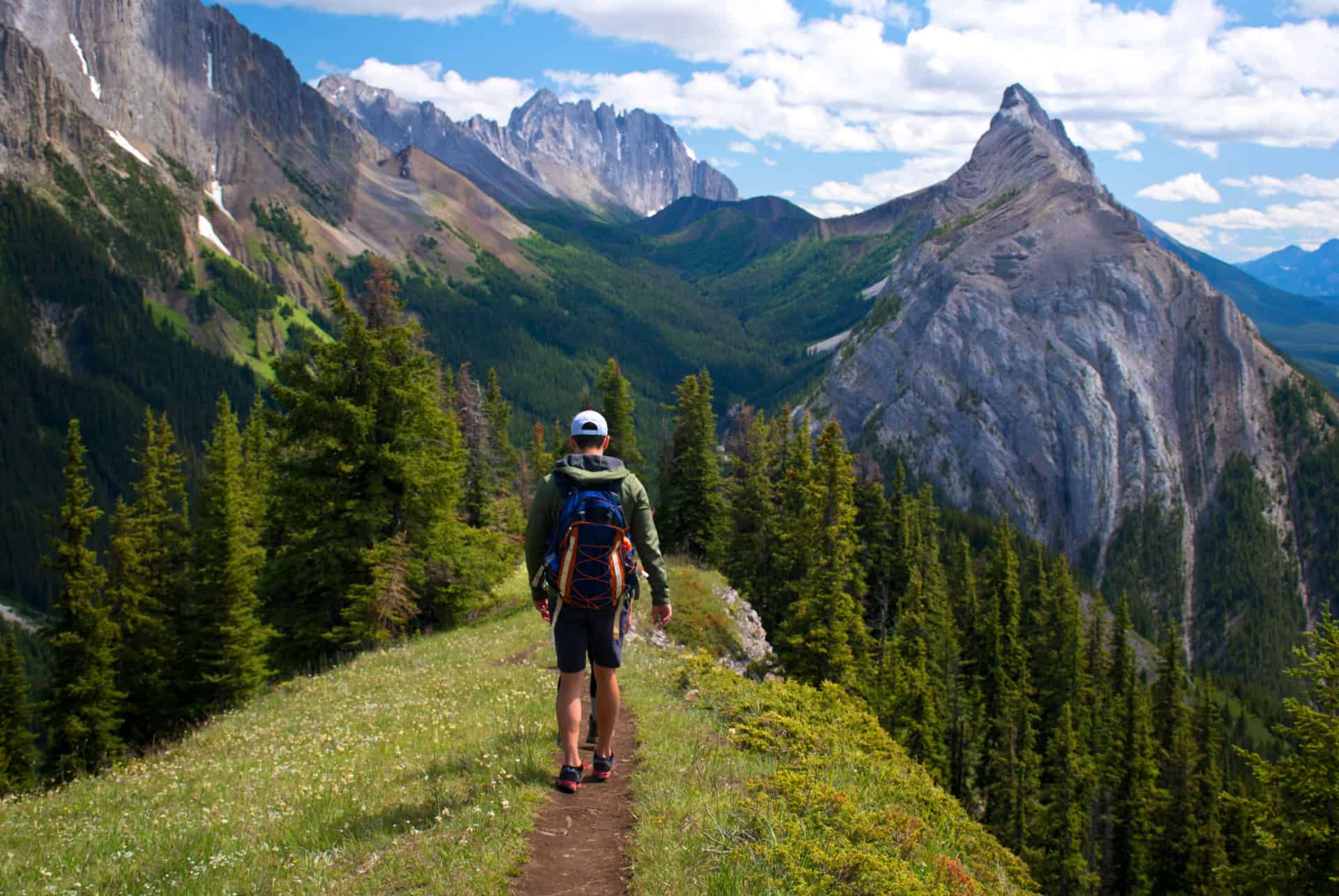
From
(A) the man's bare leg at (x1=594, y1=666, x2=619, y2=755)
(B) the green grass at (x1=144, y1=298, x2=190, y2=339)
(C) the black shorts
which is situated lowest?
(A) the man's bare leg at (x1=594, y1=666, x2=619, y2=755)

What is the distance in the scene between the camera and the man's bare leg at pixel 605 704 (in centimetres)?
858

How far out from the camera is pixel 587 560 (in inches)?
312

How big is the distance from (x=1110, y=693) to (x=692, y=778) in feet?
204

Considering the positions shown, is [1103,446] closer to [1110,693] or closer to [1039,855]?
[1110,693]

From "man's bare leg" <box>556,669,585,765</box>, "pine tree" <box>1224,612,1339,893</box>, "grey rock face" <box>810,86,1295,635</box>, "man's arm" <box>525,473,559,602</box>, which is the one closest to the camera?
"man's arm" <box>525,473,559,602</box>

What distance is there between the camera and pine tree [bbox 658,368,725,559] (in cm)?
4769

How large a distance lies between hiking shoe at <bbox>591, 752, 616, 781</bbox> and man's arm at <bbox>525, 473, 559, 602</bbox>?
206 cm

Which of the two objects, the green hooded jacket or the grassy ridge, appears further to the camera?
the green hooded jacket

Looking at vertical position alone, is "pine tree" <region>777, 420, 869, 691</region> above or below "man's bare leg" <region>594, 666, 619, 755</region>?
below

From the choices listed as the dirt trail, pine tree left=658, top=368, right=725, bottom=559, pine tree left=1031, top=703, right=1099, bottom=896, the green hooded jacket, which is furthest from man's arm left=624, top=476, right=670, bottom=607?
pine tree left=1031, top=703, right=1099, bottom=896

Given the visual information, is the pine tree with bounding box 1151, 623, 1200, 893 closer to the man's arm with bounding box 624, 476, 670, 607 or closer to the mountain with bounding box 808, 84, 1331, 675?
the man's arm with bounding box 624, 476, 670, 607

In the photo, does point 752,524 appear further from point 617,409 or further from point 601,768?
point 601,768

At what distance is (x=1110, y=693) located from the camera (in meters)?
59.9

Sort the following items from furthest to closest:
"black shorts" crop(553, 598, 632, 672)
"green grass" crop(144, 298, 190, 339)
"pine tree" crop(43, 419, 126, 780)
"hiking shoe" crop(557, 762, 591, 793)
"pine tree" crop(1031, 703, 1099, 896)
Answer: "green grass" crop(144, 298, 190, 339), "pine tree" crop(1031, 703, 1099, 896), "pine tree" crop(43, 419, 126, 780), "hiking shoe" crop(557, 762, 591, 793), "black shorts" crop(553, 598, 632, 672)
